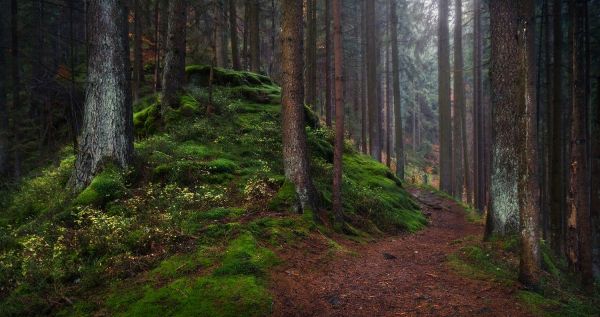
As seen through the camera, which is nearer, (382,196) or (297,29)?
(297,29)

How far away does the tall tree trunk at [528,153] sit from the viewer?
575cm

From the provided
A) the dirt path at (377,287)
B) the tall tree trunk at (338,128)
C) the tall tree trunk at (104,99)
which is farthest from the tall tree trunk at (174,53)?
the dirt path at (377,287)

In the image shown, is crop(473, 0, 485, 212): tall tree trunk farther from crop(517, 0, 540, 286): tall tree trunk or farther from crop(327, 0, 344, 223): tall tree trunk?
crop(517, 0, 540, 286): tall tree trunk

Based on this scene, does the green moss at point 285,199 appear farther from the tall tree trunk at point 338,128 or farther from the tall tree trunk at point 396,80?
the tall tree trunk at point 396,80

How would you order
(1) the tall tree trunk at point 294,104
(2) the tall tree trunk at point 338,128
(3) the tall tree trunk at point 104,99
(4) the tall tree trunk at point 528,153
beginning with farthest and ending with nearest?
1. (2) the tall tree trunk at point 338,128
2. (1) the tall tree trunk at point 294,104
3. (3) the tall tree trunk at point 104,99
4. (4) the tall tree trunk at point 528,153

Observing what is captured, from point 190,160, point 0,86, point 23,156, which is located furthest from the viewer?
point 23,156

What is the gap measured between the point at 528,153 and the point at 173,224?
5819mm

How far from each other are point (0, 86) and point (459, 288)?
17.6 meters

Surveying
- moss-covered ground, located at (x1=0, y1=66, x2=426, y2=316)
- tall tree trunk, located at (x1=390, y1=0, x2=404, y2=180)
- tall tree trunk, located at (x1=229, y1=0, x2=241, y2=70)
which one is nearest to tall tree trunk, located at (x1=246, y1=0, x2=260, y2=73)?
tall tree trunk, located at (x1=229, y1=0, x2=241, y2=70)

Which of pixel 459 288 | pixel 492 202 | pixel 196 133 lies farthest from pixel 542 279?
pixel 196 133

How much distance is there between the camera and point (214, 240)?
20.8ft

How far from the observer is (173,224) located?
664 cm

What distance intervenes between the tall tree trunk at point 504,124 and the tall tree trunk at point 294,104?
4.13 meters

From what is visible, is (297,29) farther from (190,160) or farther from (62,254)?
(62,254)
